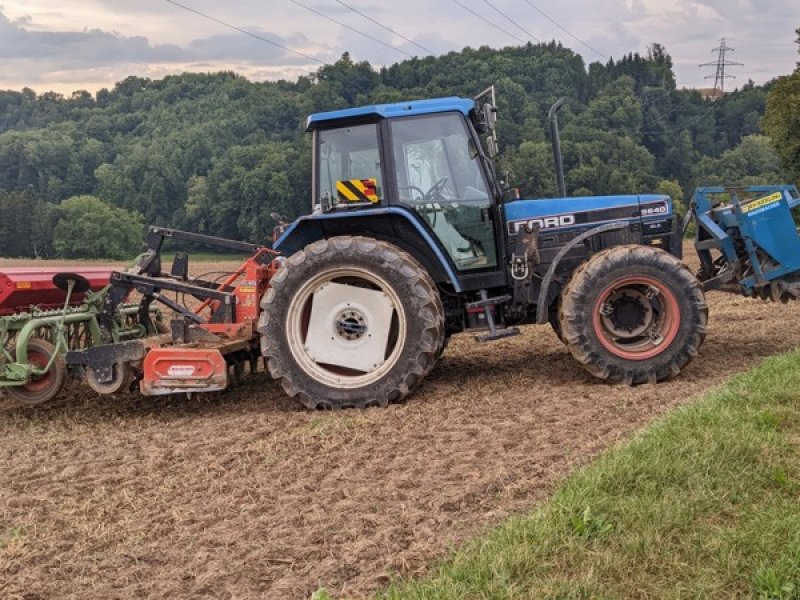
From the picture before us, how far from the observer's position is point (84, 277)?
8.36 meters

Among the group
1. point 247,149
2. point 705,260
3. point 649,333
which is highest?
point 247,149

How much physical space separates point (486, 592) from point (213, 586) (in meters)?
1.22

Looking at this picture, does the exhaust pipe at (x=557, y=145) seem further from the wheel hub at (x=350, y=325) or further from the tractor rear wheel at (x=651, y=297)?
the wheel hub at (x=350, y=325)

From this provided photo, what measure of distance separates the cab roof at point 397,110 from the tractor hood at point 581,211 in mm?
1002

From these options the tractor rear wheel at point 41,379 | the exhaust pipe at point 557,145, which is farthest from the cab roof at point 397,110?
the tractor rear wheel at point 41,379

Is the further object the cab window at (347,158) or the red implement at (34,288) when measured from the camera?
the red implement at (34,288)

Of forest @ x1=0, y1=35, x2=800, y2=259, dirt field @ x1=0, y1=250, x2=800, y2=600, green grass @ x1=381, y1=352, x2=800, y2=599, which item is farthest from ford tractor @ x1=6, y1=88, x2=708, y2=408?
forest @ x1=0, y1=35, x2=800, y2=259

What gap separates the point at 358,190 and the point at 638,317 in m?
2.64

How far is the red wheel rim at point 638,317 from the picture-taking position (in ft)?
24.2

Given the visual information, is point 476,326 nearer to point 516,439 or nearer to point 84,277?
point 516,439

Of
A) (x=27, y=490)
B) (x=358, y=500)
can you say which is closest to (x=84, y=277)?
(x=27, y=490)

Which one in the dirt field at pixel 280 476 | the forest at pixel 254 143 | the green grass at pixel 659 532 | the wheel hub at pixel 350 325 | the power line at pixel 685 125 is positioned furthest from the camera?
the power line at pixel 685 125

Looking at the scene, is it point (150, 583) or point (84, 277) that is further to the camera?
point (84, 277)

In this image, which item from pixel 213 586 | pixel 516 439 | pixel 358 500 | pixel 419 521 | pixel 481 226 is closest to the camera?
pixel 213 586
